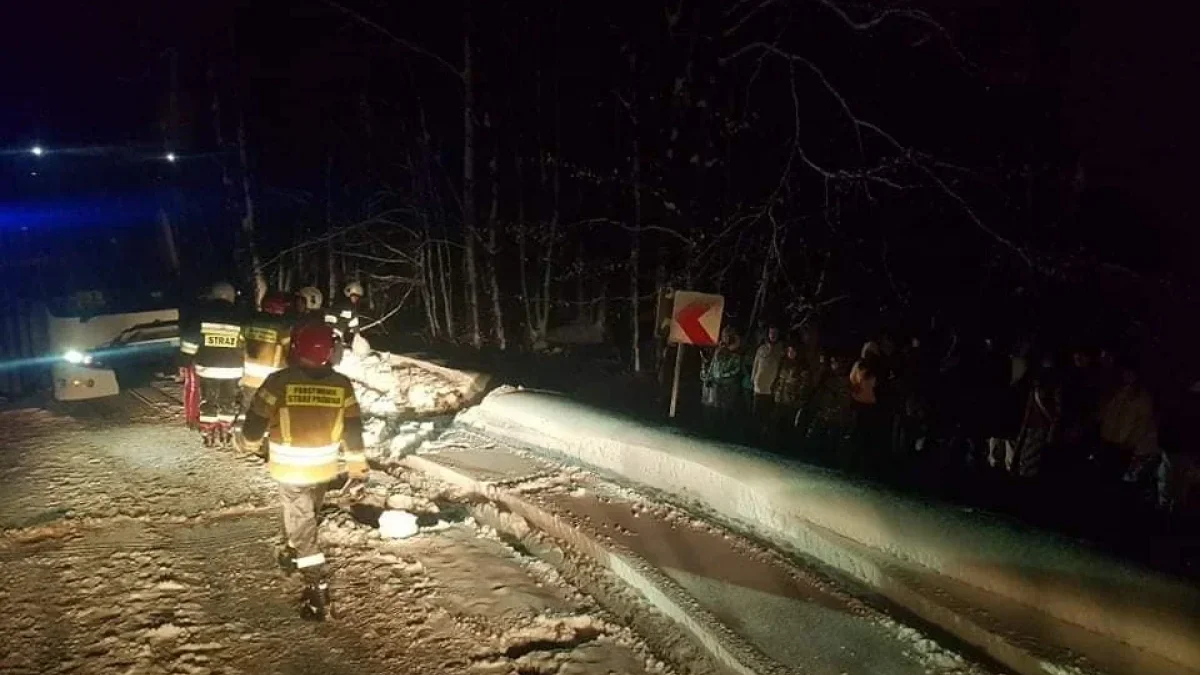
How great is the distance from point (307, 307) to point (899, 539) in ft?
19.3

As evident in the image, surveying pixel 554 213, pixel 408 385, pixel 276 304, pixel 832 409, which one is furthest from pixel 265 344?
pixel 554 213

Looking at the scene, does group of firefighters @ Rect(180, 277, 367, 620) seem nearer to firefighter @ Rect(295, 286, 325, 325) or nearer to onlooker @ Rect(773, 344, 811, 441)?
firefighter @ Rect(295, 286, 325, 325)

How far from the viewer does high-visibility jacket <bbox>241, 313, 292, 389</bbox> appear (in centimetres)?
705

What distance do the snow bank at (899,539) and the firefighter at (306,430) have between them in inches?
109

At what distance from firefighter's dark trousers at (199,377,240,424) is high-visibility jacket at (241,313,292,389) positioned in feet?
1.92

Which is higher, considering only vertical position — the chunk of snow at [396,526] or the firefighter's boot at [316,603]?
the chunk of snow at [396,526]

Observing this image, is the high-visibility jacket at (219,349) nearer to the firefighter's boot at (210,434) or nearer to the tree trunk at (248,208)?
the firefighter's boot at (210,434)

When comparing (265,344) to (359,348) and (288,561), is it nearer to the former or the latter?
(288,561)

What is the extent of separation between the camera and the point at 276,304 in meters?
7.29

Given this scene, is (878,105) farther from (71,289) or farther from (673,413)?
(71,289)

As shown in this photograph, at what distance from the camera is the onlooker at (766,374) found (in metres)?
9.41

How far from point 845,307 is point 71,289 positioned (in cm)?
1233

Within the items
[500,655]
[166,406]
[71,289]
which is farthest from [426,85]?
[500,655]

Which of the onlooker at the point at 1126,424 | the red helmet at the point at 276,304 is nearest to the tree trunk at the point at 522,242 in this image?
the red helmet at the point at 276,304
